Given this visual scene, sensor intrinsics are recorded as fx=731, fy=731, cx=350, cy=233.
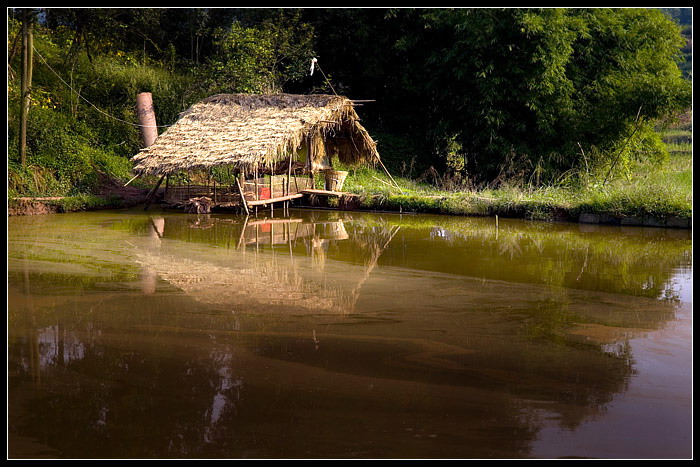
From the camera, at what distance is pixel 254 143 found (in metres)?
12.6

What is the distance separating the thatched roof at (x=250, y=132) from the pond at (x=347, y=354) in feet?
14.8

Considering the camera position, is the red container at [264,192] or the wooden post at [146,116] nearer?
the red container at [264,192]

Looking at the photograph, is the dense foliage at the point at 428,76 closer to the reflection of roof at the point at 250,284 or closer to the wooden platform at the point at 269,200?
the wooden platform at the point at 269,200

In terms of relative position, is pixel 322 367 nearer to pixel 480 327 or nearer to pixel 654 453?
pixel 480 327

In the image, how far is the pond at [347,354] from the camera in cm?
326

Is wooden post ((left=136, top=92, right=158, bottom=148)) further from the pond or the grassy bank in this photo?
the pond

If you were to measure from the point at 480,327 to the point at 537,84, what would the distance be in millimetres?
12084

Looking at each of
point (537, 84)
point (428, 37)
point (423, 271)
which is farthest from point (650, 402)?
point (428, 37)

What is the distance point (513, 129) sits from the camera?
16.8 m

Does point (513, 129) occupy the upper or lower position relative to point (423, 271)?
upper

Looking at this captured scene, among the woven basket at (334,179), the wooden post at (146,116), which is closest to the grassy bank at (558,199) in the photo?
the woven basket at (334,179)

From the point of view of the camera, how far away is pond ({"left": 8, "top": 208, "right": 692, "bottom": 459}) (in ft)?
10.7

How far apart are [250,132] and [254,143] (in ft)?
2.05

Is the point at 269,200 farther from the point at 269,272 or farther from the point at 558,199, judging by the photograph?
the point at 269,272
